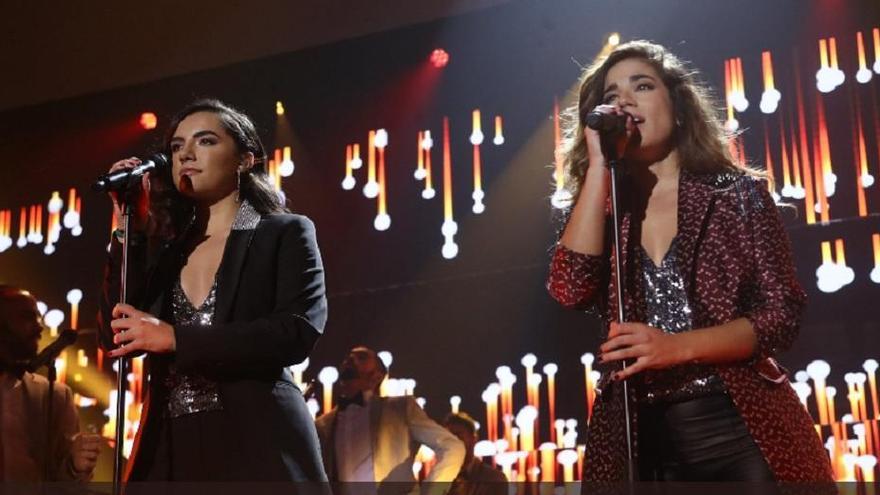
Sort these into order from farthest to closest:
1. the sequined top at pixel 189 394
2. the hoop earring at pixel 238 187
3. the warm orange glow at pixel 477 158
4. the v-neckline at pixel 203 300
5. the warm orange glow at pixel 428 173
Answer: the warm orange glow at pixel 428 173 < the warm orange glow at pixel 477 158 < the hoop earring at pixel 238 187 < the v-neckline at pixel 203 300 < the sequined top at pixel 189 394

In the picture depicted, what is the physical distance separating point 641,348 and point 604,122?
0.37m

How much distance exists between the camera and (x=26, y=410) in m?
3.90

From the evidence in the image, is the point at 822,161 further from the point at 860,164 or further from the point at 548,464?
the point at 548,464

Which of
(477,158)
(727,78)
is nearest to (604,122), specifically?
(727,78)

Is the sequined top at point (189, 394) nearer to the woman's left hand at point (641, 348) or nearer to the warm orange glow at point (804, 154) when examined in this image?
the woman's left hand at point (641, 348)

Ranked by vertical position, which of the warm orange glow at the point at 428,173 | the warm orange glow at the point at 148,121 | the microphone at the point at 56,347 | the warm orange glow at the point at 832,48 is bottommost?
the microphone at the point at 56,347

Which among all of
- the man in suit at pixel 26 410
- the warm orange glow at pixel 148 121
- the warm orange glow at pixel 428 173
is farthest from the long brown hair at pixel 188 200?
the warm orange glow at pixel 148 121

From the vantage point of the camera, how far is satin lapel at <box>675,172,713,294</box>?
1.61 meters

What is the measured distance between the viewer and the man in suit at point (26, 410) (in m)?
3.78

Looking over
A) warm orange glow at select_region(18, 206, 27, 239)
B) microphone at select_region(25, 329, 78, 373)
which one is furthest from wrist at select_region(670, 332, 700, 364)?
warm orange glow at select_region(18, 206, 27, 239)

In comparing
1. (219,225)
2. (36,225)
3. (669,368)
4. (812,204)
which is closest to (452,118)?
(812,204)

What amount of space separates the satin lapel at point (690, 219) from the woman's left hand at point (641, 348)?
137mm

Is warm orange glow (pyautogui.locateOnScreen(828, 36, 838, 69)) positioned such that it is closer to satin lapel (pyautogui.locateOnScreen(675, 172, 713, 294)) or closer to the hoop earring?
satin lapel (pyautogui.locateOnScreen(675, 172, 713, 294))

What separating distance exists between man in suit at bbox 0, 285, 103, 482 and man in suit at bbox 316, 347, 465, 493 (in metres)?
1.22
